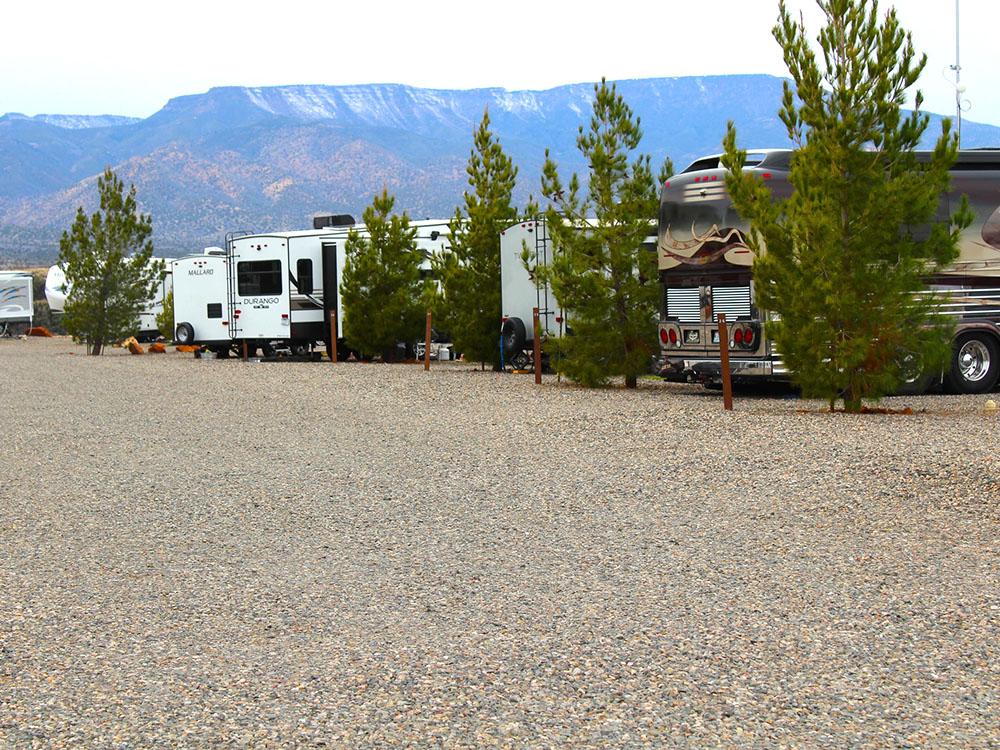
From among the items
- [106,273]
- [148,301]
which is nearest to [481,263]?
[106,273]

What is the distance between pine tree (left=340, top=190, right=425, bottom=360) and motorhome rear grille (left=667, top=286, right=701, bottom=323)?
12796 millimetres

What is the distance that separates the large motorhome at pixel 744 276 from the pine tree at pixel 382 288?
12.9 m

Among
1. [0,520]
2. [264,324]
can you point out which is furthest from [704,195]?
[264,324]

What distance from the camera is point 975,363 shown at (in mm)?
17953

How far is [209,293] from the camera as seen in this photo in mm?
34844

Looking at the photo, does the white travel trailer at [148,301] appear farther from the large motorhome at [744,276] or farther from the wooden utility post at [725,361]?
the wooden utility post at [725,361]

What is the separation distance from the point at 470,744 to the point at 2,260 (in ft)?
564

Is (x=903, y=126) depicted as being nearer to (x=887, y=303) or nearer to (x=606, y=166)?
(x=887, y=303)

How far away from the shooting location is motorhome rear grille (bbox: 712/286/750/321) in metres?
17.3

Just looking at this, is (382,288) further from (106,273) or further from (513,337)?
(106,273)

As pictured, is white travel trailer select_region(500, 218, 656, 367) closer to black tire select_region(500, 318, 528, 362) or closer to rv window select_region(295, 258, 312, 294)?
black tire select_region(500, 318, 528, 362)

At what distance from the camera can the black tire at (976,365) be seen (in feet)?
58.6

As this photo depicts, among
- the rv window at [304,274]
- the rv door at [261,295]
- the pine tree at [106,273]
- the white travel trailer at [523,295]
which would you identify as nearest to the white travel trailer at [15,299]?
the pine tree at [106,273]

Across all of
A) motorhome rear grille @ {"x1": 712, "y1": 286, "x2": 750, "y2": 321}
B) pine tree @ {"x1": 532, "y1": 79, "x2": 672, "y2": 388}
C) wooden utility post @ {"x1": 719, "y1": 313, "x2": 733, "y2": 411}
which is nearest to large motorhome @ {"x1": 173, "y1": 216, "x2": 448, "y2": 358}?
pine tree @ {"x1": 532, "y1": 79, "x2": 672, "y2": 388}
